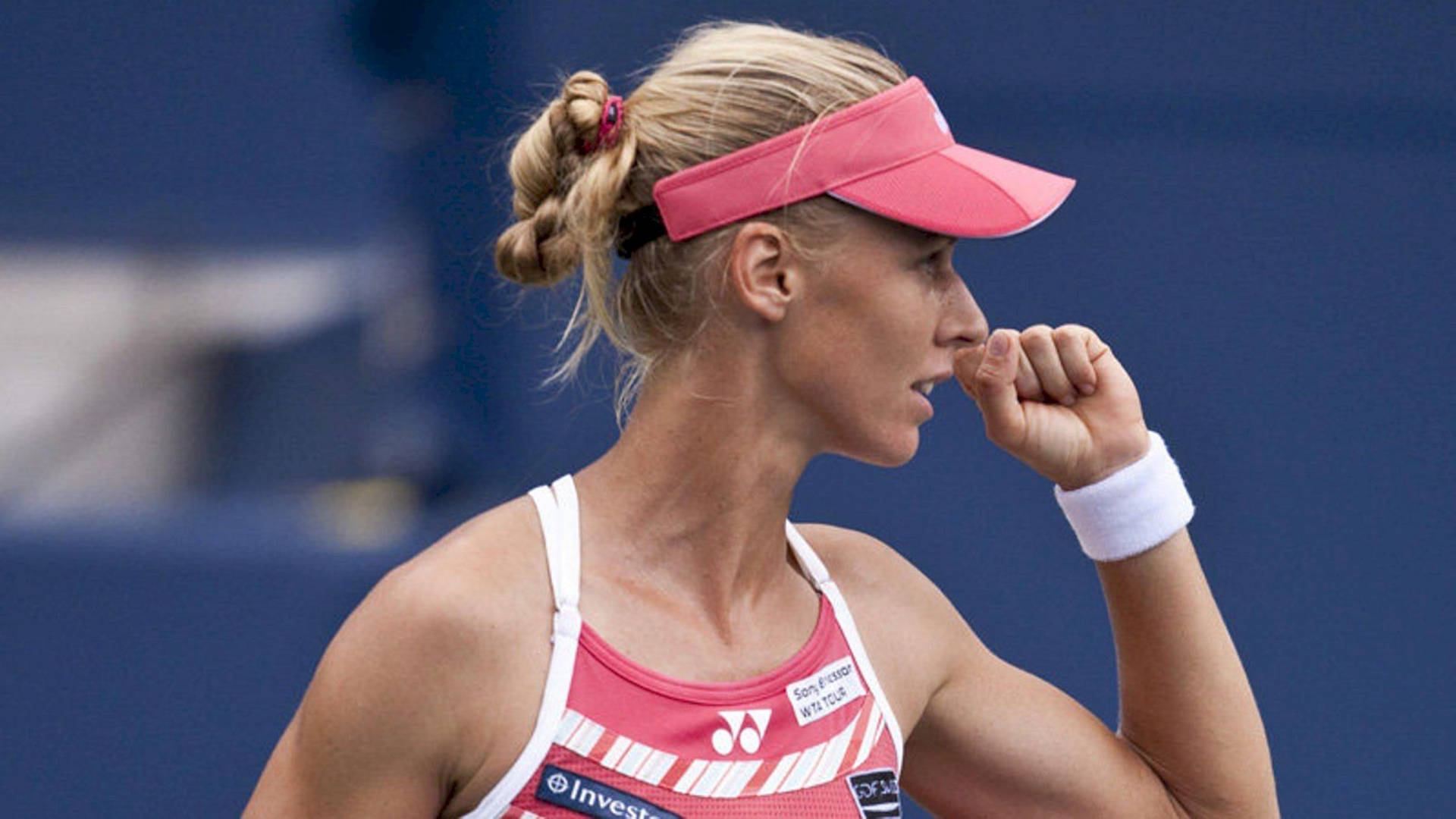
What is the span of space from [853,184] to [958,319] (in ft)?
0.51

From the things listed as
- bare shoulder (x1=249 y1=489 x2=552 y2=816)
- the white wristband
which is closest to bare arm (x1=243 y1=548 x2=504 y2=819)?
bare shoulder (x1=249 y1=489 x2=552 y2=816)

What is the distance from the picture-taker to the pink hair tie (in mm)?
1524

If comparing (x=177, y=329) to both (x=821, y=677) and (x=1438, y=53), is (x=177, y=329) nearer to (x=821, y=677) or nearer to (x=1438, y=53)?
(x=821, y=677)

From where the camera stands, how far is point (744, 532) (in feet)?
5.13

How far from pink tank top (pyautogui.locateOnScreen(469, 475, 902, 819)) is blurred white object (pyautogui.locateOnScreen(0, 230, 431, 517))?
3.28 feet

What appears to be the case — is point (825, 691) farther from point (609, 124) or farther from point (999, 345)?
point (609, 124)

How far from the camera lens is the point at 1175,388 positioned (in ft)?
9.20

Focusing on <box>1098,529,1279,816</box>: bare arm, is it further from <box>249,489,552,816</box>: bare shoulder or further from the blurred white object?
the blurred white object

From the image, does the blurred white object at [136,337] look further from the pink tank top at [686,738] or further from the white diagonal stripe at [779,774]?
the white diagonal stripe at [779,774]

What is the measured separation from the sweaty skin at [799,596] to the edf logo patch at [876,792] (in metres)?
0.09

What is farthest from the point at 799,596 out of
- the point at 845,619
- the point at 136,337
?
the point at 136,337

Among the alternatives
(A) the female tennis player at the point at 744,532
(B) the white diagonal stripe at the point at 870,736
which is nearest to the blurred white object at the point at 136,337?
(A) the female tennis player at the point at 744,532

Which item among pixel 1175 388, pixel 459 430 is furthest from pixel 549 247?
pixel 1175 388

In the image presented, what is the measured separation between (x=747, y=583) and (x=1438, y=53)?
1.85 meters
